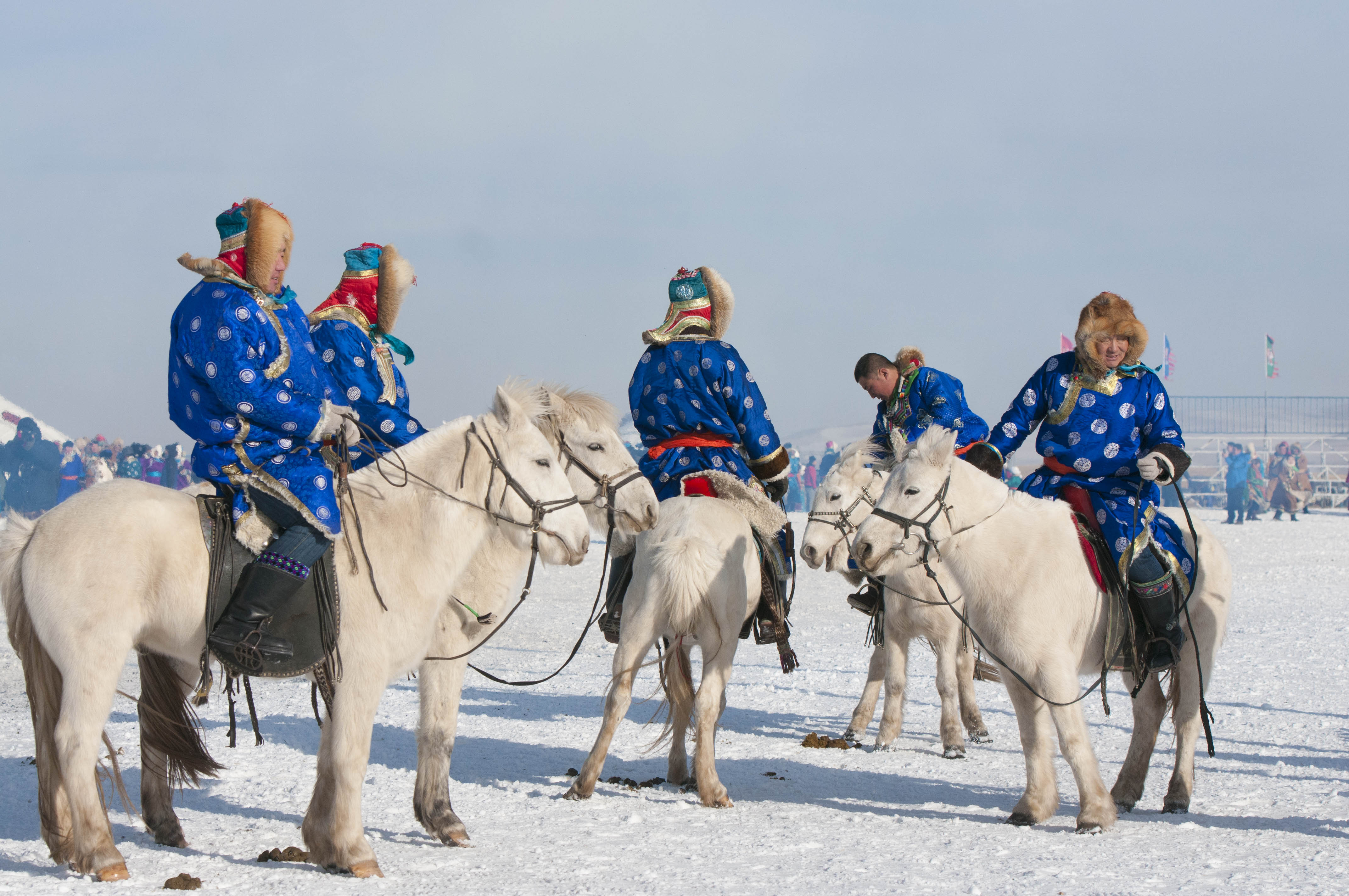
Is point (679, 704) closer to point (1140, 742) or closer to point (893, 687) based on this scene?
point (893, 687)

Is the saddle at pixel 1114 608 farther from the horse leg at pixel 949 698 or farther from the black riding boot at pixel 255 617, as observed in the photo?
the black riding boot at pixel 255 617

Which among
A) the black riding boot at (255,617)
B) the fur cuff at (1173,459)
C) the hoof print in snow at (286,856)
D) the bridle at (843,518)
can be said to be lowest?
the hoof print in snow at (286,856)

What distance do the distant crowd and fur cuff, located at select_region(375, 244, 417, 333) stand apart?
1762 cm

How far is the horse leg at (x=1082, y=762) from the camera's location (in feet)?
16.7

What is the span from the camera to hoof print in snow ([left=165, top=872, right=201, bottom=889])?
4074 millimetres

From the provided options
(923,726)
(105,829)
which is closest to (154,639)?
(105,829)

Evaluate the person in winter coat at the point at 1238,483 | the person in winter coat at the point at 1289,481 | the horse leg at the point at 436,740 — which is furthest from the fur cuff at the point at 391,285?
the person in winter coat at the point at 1289,481

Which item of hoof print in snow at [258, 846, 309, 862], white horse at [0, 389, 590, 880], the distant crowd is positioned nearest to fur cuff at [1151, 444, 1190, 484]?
white horse at [0, 389, 590, 880]

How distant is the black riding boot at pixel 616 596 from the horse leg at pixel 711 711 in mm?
570

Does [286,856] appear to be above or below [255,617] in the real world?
below

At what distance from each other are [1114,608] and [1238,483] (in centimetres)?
2638

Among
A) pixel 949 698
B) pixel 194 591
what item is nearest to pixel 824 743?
pixel 949 698

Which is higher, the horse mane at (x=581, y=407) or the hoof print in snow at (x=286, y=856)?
the horse mane at (x=581, y=407)

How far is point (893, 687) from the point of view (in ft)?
23.8
